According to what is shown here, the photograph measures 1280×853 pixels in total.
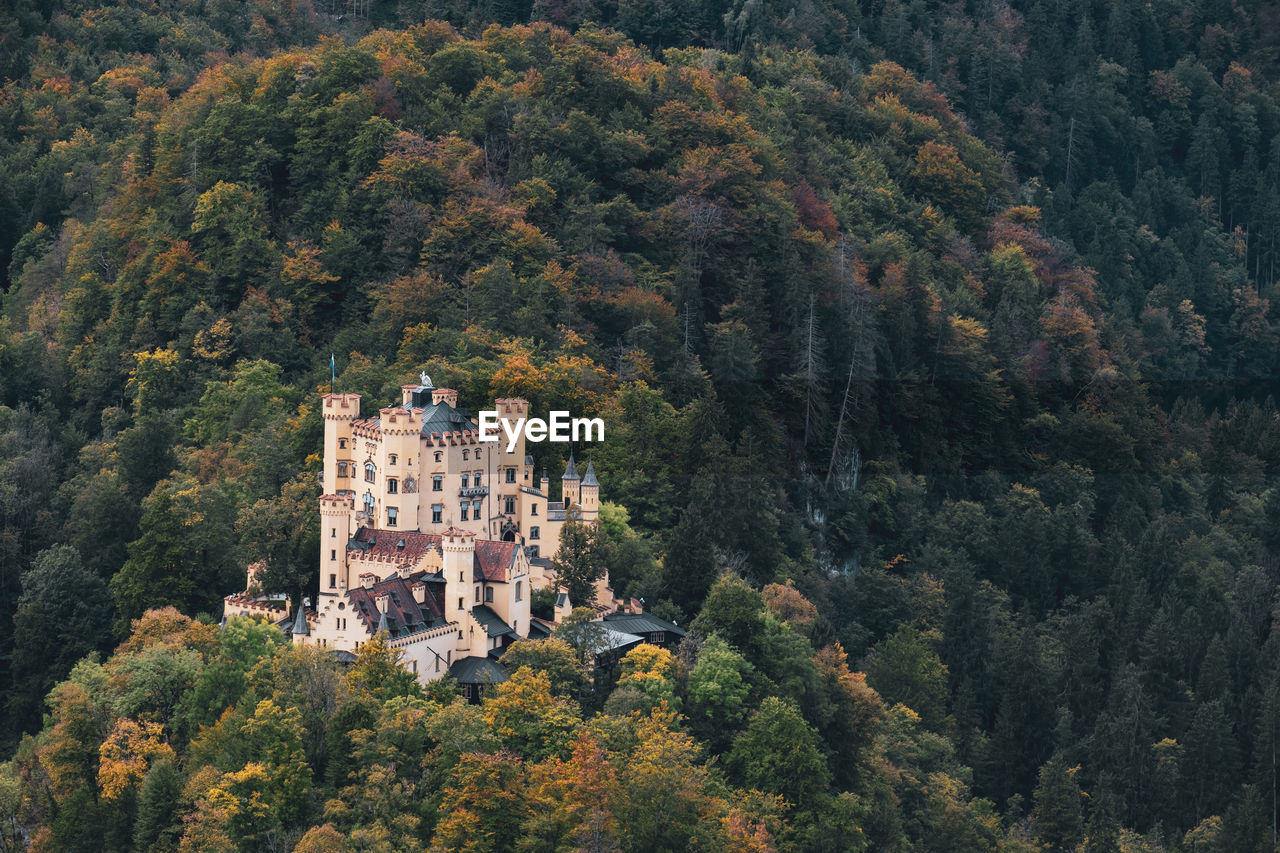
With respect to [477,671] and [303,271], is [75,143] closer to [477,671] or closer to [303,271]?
[303,271]

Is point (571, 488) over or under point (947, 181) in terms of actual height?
under

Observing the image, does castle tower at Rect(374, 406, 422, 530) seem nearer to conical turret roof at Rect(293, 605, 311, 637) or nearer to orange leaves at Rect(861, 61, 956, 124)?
conical turret roof at Rect(293, 605, 311, 637)

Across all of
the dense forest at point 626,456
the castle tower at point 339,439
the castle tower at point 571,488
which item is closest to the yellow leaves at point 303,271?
the dense forest at point 626,456

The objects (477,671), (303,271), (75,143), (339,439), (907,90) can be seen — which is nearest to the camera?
(477,671)

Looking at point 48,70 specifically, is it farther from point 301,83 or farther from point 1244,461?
point 1244,461

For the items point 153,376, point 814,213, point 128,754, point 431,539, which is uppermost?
point 814,213

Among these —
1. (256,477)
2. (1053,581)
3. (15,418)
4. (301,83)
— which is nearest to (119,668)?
(256,477)

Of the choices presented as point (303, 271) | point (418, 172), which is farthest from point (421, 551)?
point (418, 172)

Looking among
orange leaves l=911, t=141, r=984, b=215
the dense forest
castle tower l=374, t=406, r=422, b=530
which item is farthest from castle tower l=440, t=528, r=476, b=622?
orange leaves l=911, t=141, r=984, b=215
